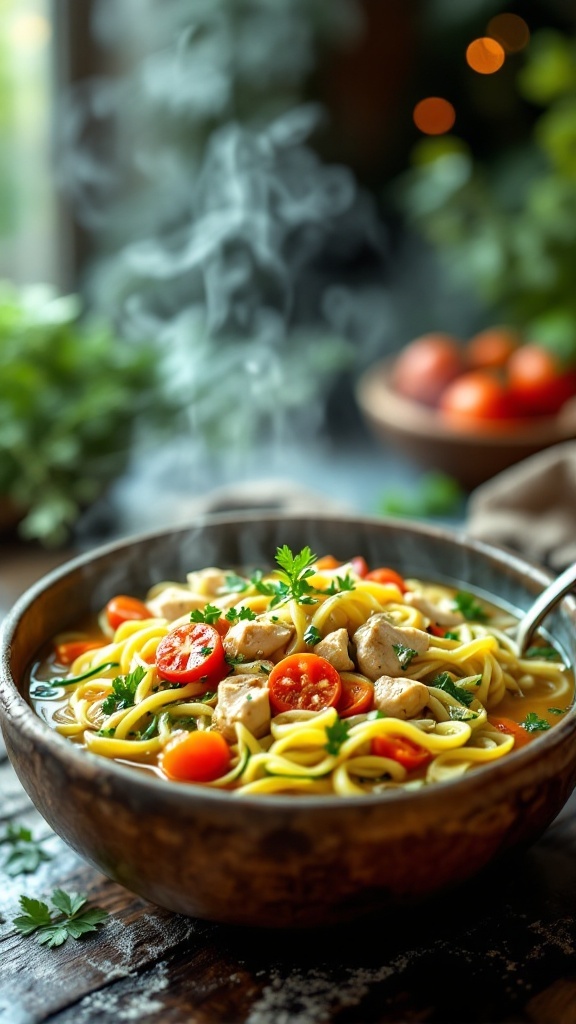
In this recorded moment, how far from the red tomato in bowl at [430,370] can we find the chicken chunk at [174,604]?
11.3ft

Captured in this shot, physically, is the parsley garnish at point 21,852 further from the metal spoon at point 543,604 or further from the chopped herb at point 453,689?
the metal spoon at point 543,604

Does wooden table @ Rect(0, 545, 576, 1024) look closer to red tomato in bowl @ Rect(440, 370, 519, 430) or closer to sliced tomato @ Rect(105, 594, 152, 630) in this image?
sliced tomato @ Rect(105, 594, 152, 630)

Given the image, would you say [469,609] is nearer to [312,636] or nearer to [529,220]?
[312,636]

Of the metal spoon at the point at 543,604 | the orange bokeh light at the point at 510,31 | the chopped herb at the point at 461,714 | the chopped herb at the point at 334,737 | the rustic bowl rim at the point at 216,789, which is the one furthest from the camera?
the orange bokeh light at the point at 510,31

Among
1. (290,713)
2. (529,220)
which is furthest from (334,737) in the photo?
(529,220)

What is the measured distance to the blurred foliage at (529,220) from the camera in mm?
6574

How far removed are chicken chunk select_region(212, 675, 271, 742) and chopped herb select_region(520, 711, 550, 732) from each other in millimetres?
788

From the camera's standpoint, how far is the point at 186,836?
239cm

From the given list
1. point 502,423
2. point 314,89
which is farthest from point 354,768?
point 314,89

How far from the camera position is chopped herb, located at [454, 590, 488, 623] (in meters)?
3.81

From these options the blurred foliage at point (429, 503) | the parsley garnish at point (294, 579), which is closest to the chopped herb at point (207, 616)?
the parsley garnish at point (294, 579)

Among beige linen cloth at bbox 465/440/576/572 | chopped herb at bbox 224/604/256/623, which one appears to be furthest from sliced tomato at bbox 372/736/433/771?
beige linen cloth at bbox 465/440/576/572

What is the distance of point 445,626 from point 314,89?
17.2 ft

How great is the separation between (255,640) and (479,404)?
11.8ft
